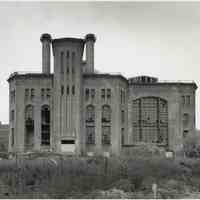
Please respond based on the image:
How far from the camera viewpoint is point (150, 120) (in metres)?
53.9

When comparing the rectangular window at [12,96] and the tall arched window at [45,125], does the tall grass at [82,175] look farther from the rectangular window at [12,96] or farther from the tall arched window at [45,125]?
the rectangular window at [12,96]

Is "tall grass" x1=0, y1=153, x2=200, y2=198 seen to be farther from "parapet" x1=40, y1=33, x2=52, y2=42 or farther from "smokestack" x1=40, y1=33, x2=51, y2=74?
"parapet" x1=40, y1=33, x2=52, y2=42

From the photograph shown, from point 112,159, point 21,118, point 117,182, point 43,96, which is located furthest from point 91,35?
point 117,182

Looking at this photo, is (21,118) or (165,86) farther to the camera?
(165,86)

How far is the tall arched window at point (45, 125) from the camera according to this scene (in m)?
48.4

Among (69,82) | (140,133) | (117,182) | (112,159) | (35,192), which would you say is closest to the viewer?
(35,192)

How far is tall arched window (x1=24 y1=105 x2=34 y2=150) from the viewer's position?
48.5m

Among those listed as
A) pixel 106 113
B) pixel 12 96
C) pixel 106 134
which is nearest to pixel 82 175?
pixel 106 134

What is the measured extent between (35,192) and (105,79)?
76.2 ft

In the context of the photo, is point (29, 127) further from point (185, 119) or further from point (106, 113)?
point (185, 119)

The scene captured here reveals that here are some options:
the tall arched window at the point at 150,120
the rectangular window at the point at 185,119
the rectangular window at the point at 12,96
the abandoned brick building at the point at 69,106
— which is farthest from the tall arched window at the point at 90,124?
the rectangular window at the point at 185,119

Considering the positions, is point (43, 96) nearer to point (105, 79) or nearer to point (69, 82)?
point (69, 82)

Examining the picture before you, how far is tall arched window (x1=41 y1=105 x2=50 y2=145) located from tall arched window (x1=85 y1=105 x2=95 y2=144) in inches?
197

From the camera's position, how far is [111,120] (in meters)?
48.9
